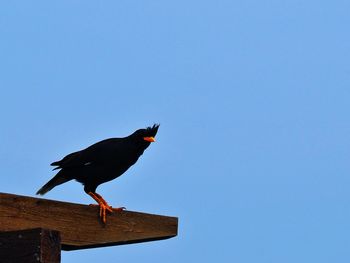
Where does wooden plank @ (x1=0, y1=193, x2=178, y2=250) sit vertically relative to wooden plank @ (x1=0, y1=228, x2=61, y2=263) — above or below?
above

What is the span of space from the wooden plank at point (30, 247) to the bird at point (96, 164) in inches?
A: 119

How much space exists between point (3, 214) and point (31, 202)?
0.42 ft

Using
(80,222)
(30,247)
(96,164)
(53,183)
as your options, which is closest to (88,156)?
(96,164)

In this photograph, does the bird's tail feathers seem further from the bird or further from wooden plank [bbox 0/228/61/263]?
wooden plank [bbox 0/228/61/263]

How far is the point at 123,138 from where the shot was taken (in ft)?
20.4

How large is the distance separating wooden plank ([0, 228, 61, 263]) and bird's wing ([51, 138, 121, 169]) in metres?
3.26

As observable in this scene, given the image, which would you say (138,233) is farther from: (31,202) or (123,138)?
(123,138)

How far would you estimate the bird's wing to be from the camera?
18.1 feet

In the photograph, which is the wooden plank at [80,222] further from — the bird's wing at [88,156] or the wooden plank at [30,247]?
the bird's wing at [88,156]

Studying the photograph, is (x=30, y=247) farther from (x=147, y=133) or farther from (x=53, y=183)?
(x=147, y=133)

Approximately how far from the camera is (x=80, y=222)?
279 centimetres

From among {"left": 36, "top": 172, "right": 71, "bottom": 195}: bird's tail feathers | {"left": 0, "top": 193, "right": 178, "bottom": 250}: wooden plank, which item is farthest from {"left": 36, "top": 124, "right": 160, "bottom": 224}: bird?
{"left": 0, "top": 193, "right": 178, "bottom": 250}: wooden plank

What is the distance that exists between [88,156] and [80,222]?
9.43 ft

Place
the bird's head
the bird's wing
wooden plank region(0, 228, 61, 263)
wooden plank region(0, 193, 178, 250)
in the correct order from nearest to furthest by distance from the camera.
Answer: wooden plank region(0, 228, 61, 263) → wooden plank region(0, 193, 178, 250) → the bird's wing → the bird's head
